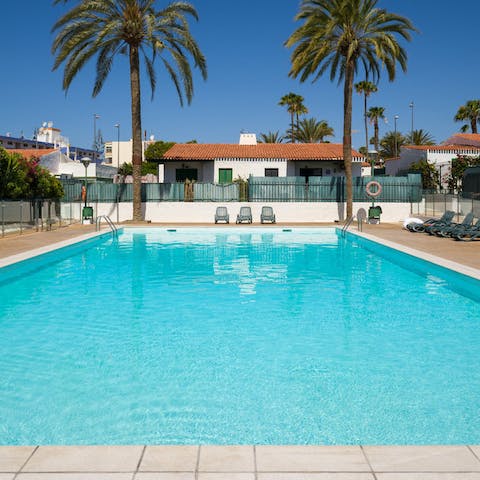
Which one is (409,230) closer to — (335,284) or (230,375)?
(335,284)

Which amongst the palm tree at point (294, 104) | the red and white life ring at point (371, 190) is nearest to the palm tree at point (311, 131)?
the palm tree at point (294, 104)

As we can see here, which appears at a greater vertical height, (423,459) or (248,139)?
(248,139)

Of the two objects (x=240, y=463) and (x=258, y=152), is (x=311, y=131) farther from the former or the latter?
(x=240, y=463)

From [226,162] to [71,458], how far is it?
116 ft

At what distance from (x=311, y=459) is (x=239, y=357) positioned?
10.4 feet

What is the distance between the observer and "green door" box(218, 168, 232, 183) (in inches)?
1495

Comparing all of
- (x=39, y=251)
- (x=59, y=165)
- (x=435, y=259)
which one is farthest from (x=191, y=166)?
(x=435, y=259)

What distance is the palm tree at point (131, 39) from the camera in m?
25.4

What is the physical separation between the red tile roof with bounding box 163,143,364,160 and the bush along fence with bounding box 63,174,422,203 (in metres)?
6.24

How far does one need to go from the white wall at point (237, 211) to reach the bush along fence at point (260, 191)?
14.1 inches

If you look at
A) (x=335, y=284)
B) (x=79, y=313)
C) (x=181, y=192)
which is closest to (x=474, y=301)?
(x=335, y=284)

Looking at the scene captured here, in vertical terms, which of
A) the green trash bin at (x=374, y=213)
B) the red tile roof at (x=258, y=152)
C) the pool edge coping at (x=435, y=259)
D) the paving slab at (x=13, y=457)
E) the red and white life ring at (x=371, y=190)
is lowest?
the paving slab at (x=13, y=457)

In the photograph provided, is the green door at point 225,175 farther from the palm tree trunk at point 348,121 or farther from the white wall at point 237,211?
the palm tree trunk at point 348,121

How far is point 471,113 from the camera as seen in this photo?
213 feet
